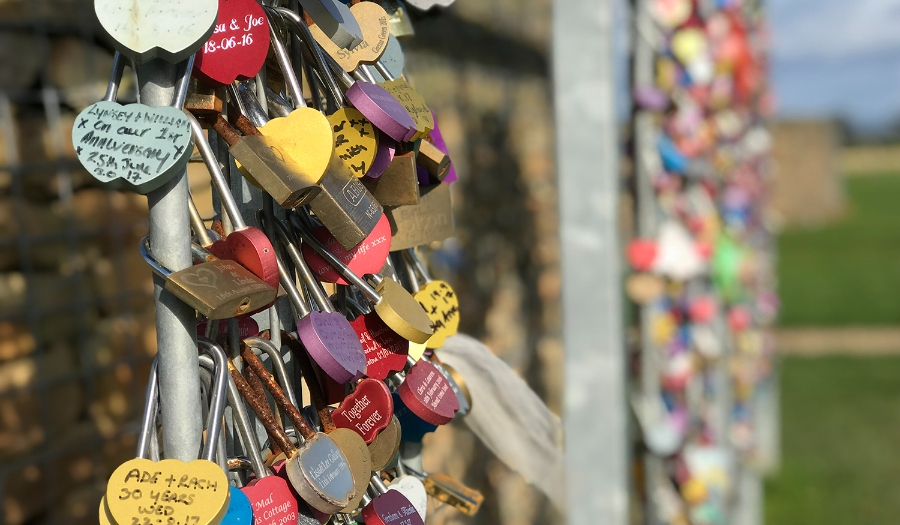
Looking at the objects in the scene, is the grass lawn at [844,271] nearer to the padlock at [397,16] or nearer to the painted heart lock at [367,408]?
the padlock at [397,16]

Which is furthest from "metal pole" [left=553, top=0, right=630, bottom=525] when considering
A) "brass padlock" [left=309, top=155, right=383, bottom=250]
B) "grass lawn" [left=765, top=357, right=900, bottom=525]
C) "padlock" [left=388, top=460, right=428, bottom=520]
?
"grass lawn" [left=765, top=357, right=900, bottom=525]

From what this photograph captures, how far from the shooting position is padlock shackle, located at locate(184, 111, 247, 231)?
1.09 ft

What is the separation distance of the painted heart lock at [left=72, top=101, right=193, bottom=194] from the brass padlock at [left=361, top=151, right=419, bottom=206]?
133 mm

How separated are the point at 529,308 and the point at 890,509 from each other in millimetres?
1989

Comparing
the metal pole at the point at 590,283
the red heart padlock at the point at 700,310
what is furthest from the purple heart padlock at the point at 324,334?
the red heart padlock at the point at 700,310

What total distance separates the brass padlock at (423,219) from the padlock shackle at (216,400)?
0.15m

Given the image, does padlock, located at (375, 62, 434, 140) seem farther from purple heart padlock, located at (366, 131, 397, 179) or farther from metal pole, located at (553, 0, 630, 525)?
metal pole, located at (553, 0, 630, 525)

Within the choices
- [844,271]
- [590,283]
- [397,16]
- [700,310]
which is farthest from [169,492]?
[844,271]

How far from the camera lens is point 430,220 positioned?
20.0 inches

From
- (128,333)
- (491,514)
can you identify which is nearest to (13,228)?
(128,333)

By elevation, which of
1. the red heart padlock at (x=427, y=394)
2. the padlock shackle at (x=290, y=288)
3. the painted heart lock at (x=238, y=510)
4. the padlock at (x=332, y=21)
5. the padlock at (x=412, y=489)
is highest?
the padlock at (x=332, y=21)

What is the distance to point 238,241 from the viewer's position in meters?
0.34

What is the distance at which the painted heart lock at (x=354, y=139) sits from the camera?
40 centimetres

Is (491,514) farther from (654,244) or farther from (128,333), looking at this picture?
(128,333)
